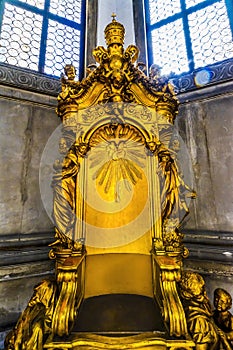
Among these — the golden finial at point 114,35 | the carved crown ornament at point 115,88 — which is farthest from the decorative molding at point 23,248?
the golden finial at point 114,35

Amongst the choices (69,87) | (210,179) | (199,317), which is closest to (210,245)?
(210,179)

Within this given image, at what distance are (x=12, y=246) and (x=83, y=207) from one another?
1.00 meters

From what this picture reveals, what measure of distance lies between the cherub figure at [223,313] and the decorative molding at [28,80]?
2.62m

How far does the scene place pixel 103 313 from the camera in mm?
1180

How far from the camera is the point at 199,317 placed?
3.57ft

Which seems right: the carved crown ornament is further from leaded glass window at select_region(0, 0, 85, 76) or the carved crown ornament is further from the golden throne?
leaded glass window at select_region(0, 0, 85, 76)

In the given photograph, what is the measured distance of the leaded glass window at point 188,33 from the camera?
2.77m

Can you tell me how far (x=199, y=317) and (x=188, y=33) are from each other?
3.44m

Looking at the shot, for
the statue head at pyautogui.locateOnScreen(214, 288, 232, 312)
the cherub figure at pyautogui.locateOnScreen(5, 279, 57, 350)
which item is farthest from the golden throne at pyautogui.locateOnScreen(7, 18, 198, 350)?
the statue head at pyautogui.locateOnScreen(214, 288, 232, 312)

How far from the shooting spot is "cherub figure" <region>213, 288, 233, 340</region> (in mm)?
1123

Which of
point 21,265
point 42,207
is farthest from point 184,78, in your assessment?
point 21,265

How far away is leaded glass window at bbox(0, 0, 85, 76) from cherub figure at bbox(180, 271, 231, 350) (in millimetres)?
2943

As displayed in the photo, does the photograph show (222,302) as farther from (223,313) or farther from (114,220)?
(114,220)

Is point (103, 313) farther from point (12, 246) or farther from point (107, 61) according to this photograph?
point (107, 61)
